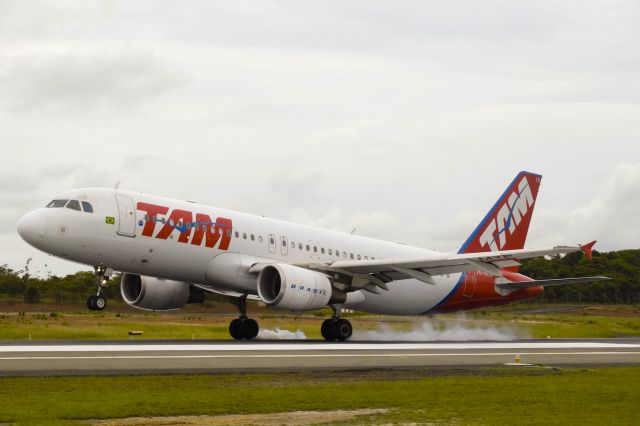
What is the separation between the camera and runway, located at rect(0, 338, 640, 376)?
2066cm

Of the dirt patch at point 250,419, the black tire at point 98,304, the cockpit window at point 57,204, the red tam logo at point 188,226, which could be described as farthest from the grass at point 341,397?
the cockpit window at point 57,204

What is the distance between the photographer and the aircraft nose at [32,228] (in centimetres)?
3178

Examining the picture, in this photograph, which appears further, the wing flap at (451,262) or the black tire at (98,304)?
the wing flap at (451,262)

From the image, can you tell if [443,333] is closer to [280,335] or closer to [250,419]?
[280,335]

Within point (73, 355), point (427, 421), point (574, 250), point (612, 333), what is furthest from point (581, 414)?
point (612, 333)

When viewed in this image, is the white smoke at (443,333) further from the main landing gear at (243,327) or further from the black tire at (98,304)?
the black tire at (98,304)

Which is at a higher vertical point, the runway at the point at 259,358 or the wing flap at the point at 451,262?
the wing flap at the point at 451,262

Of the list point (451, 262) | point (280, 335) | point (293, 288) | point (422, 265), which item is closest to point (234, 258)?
point (293, 288)

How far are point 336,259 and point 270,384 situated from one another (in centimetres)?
2080

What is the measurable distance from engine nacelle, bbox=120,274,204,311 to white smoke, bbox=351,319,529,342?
8891mm

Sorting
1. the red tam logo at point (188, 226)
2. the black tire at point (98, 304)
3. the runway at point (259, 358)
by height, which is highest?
the red tam logo at point (188, 226)

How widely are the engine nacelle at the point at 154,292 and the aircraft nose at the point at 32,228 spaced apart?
6579 mm

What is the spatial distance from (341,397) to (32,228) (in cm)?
1875

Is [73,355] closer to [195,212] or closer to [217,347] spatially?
[217,347]
